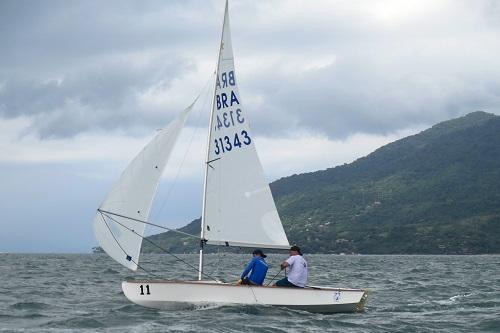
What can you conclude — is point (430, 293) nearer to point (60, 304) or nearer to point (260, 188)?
point (260, 188)

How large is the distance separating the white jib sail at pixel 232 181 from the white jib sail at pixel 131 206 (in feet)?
6.28

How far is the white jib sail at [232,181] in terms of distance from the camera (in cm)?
2947

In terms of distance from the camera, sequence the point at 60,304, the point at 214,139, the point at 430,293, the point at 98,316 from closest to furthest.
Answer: the point at 98,316 → the point at 214,139 → the point at 60,304 → the point at 430,293

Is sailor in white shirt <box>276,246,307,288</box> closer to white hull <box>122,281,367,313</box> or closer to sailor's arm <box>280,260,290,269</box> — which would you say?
sailor's arm <box>280,260,290,269</box>

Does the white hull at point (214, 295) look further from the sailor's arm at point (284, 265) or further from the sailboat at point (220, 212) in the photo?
the sailor's arm at point (284, 265)

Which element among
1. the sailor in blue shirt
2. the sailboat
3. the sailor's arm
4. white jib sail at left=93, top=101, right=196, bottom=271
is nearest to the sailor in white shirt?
the sailor's arm

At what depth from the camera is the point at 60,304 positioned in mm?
32094

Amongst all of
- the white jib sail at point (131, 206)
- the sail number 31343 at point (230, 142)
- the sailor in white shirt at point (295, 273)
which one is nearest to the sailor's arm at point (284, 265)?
the sailor in white shirt at point (295, 273)

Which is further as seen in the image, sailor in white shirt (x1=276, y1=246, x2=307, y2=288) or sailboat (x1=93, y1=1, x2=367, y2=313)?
sailor in white shirt (x1=276, y1=246, x2=307, y2=288)

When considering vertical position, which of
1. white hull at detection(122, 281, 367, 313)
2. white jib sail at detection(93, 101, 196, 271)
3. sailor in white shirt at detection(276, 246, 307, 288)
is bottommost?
white hull at detection(122, 281, 367, 313)

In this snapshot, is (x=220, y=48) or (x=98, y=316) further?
(x=220, y=48)

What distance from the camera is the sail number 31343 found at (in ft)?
97.6

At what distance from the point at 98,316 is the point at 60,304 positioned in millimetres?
5110

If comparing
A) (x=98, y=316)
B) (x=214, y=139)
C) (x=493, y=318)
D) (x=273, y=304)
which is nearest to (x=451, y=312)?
(x=493, y=318)
